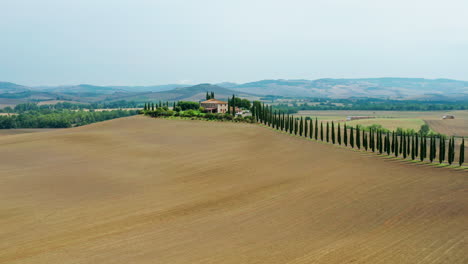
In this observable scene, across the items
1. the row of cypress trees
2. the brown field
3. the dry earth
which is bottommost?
the dry earth

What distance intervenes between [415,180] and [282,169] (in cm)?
1421

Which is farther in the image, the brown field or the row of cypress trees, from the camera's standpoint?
the row of cypress trees

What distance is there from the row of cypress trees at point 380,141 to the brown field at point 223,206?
4429mm

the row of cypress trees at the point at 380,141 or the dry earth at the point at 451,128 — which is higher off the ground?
the row of cypress trees at the point at 380,141

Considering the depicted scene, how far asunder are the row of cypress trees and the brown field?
4429mm

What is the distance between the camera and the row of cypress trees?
5253 centimetres

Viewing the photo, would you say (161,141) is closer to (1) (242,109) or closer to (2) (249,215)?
(2) (249,215)

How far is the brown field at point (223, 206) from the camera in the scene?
75.8ft

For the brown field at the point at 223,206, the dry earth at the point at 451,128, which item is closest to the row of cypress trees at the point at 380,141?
the brown field at the point at 223,206

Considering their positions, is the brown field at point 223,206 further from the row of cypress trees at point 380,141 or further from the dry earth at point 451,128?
the dry earth at point 451,128

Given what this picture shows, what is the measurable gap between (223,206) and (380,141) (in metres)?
34.2

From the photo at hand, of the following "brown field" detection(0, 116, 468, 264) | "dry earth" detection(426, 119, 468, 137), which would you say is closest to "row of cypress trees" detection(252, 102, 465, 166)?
"brown field" detection(0, 116, 468, 264)

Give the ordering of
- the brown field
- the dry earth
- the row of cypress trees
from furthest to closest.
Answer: the dry earth < the row of cypress trees < the brown field

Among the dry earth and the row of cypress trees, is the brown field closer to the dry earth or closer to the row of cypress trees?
the row of cypress trees
